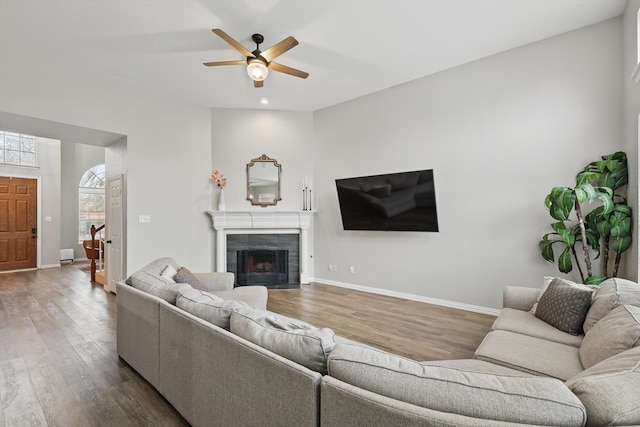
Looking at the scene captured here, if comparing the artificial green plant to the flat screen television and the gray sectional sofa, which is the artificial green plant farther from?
the flat screen television

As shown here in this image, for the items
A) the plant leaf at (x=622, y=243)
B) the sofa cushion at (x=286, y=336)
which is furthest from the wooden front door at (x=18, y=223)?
Answer: the plant leaf at (x=622, y=243)

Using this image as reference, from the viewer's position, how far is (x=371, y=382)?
1.06m

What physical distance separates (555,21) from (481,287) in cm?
318

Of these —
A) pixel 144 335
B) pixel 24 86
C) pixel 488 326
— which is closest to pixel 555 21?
pixel 488 326

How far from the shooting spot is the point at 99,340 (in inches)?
125

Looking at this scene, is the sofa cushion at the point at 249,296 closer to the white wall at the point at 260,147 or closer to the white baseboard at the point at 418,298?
the white baseboard at the point at 418,298

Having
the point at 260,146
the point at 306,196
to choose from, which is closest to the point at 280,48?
the point at 260,146

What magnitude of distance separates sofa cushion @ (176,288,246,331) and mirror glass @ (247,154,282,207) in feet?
12.4

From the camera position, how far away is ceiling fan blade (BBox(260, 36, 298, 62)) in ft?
9.85

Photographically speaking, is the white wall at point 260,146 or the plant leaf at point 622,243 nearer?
Result: the plant leaf at point 622,243

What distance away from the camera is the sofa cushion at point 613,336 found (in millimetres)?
1509

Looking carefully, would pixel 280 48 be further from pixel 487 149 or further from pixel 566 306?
pixel 566 306

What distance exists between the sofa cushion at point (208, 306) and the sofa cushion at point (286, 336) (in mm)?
87

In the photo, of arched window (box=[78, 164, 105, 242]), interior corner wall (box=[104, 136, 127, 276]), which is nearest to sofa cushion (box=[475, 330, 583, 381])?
interior corner wall (box=[104, 136, 127, 276])
